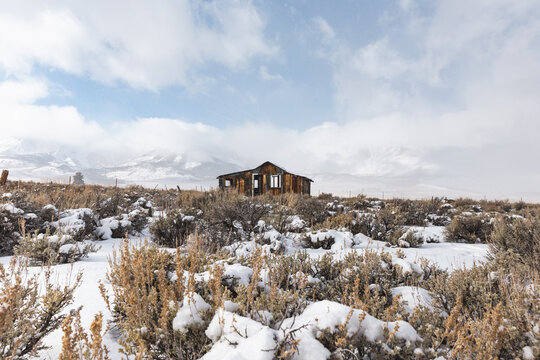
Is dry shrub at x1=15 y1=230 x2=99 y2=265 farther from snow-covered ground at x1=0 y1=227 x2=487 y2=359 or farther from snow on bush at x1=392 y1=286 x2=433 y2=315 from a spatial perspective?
snow on bush at x1=392 y1=286 x2=433 y2=315

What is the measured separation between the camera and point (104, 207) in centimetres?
927

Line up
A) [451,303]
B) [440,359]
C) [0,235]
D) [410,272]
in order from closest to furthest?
[440,359], [451,303], [410,272], [0,235]

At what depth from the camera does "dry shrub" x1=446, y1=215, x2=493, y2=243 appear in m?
8.29

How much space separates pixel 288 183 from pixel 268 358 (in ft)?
79.6

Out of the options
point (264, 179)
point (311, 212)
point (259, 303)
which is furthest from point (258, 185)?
point (259, 303)

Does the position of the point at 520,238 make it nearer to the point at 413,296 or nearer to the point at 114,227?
the point at 413,296

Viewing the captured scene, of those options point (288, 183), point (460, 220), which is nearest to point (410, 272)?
point (460, 220)

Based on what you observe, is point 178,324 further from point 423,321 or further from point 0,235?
point 0,235

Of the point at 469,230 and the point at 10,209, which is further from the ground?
the point at 10,209

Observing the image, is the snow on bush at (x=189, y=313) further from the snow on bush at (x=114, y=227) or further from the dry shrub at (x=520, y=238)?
the snow on bush at (x=114, y=227)

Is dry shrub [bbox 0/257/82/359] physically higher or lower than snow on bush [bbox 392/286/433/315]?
higher

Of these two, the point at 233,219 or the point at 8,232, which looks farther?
the point at 233,219

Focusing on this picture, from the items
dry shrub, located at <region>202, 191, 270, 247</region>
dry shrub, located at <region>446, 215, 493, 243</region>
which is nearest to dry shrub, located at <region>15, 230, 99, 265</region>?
dry shrub, located at <region>202, 191, 270, 247</region>

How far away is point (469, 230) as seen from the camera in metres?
8.73
